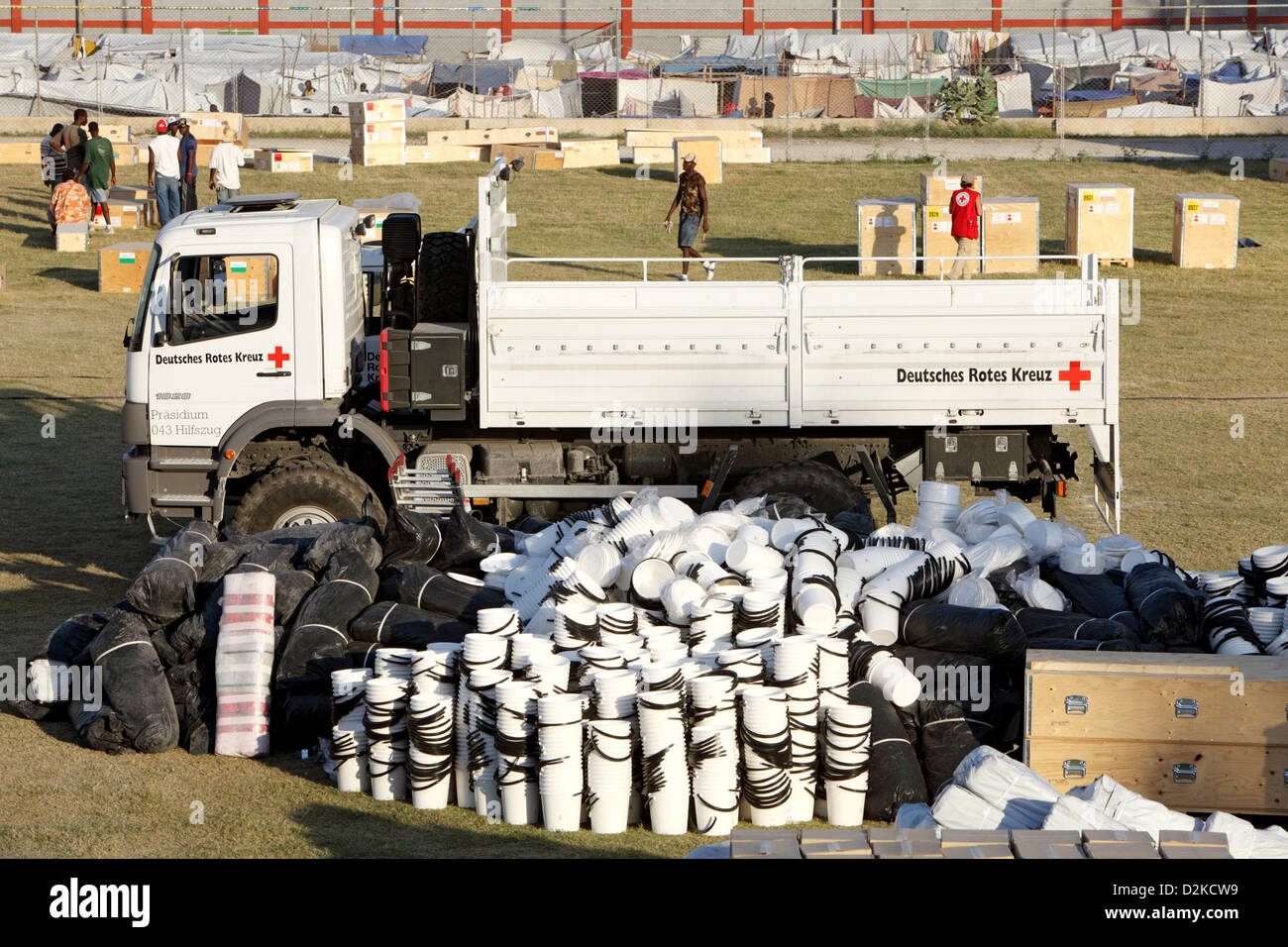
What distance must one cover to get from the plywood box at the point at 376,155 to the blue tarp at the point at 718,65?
14.3 m

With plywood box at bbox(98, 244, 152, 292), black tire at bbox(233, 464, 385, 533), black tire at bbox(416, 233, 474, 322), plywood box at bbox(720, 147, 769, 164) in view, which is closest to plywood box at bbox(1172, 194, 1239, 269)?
plywood box at bbox(720, 147, 769, 164)

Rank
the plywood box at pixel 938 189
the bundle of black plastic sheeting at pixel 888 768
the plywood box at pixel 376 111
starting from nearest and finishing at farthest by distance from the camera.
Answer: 1. the bundle of black plastic sheeting at pixel 888 768
2. the plywood box at pixel 938 189
3. the plywood box at pixel 376 111

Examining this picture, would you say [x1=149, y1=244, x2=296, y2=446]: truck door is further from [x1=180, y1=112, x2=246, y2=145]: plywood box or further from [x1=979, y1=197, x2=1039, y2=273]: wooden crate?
[x1=180, y1=112, x2=246, y2=145]: plywood box

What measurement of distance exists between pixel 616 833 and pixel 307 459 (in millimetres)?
5564

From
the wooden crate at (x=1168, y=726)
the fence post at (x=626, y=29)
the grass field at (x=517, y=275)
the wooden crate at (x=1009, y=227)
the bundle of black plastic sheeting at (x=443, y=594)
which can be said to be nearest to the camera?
the wooden crate at (x=1168, y=726)

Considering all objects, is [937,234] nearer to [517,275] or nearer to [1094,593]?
[517,275]

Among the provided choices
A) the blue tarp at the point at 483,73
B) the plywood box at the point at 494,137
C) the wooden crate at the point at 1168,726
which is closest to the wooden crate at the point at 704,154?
the plywood box at the point at 494,137

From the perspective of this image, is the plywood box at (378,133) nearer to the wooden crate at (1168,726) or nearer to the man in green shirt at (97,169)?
the man in green shirt at (97,169)

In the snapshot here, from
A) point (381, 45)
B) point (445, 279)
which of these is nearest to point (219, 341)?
point (445, 279)

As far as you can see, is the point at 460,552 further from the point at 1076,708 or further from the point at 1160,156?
the point at 1160,156

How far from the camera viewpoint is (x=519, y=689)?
764cm

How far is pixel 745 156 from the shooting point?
109ft

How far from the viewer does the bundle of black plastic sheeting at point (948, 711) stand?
812 centimetres

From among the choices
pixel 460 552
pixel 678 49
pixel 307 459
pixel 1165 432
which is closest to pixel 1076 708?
pixel 460 552
